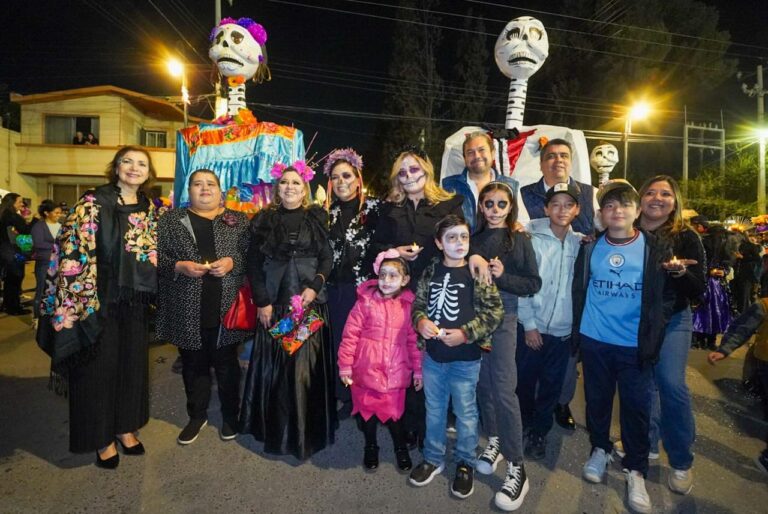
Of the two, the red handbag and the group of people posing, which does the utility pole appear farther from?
the red handbag

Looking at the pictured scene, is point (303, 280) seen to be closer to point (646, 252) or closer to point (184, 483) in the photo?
point (184, 483)

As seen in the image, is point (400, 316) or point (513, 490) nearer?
point (513, 490)

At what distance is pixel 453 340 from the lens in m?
2.56

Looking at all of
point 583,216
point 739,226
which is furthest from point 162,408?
point 739,226

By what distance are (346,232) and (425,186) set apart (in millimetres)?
695

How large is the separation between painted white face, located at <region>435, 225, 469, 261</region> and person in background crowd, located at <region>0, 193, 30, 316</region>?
24.9ft

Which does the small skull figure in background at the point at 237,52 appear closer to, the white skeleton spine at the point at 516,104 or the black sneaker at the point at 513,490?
the white skeleton spine at the point at 516,104

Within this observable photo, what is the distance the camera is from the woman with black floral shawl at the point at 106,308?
272 cm

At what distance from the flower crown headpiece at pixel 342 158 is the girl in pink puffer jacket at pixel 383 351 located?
1.01m

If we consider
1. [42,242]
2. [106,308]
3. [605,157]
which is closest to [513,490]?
[106,308]

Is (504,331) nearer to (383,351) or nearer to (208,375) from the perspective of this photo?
(383,351)

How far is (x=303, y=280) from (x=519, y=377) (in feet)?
5.48

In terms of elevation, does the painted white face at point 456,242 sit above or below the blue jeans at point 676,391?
above

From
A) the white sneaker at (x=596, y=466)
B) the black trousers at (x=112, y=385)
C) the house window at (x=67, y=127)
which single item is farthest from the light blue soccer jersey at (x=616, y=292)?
the house window at (x=67, y=127)
